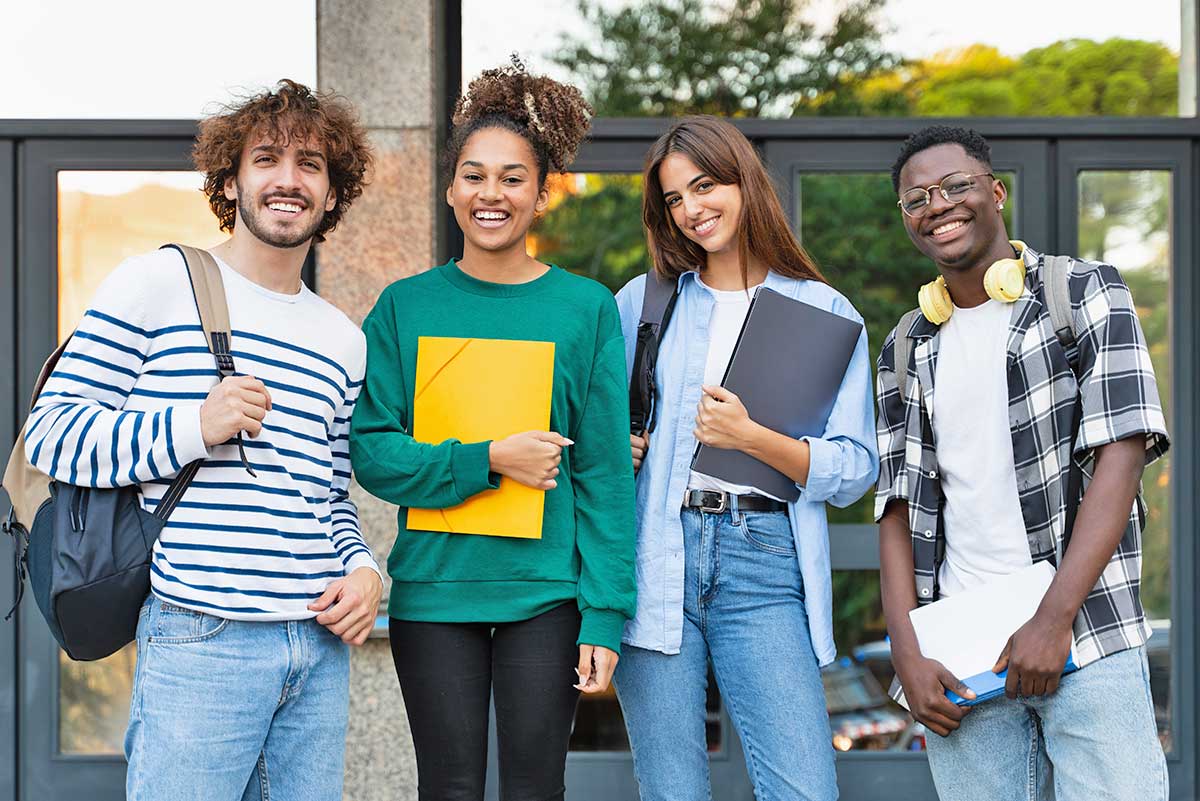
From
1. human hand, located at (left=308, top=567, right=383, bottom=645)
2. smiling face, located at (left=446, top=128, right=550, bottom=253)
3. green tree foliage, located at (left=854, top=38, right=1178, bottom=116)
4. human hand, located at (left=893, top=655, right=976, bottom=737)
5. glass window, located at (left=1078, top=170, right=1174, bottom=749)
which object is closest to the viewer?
human hand, located at (left=308, top=567, right=383, bottom=645)

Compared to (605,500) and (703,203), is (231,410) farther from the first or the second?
(703,203)

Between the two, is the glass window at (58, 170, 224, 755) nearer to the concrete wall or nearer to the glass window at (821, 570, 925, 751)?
the concrete wall

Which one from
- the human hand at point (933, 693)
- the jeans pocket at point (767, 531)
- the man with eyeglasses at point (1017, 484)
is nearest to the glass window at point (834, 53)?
the man with eyeglasses at point (1017, 484)

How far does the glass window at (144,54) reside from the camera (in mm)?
4234

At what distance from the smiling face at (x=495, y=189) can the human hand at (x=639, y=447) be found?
532 mm

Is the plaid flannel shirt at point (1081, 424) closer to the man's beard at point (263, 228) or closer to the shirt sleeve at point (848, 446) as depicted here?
the shirt sleeve at point (848, 446)

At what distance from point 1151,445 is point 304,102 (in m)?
1.90

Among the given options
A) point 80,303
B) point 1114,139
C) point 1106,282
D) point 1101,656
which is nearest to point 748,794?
point 1101,656

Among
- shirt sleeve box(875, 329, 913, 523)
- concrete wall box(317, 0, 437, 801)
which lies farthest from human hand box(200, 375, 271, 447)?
concrete wall box(317, 0, 437, 801)

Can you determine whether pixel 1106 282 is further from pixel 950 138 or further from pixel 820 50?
pixel 820 50

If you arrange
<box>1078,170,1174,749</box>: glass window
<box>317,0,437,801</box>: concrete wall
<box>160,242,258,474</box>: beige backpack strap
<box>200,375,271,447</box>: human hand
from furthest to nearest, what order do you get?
<box>1078,170,1174,749</box>: glass window, <box>317,0,437,801</box>: concrete wall, <box>160,242,258,474</box>: beige backpack strap, <box>200,375,271,447</box>: human hand

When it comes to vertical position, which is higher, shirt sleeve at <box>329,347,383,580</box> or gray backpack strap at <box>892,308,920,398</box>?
gray backpack strap at <box>892,308,920,398</box>

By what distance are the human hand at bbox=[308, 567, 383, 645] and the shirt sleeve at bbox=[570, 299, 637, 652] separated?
0.44 meters

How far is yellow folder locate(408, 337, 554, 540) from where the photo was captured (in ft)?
7.55
